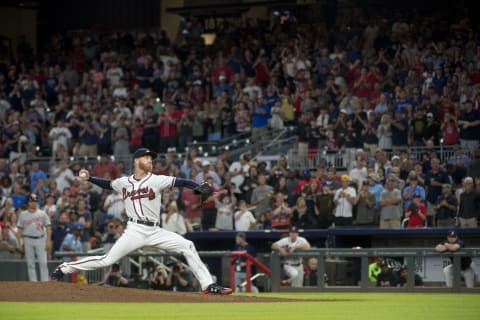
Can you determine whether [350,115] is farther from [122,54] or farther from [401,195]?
[122,54]

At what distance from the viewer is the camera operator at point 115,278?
67.7 ft

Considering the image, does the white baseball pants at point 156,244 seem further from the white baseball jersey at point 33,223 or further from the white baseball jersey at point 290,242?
the white baseball jersey at point 33,223

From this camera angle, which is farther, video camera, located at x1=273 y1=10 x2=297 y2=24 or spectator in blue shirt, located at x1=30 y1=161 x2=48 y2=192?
video camera, located at x1=273 y1=10 x2=297 y2=24

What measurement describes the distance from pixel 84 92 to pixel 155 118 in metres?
3.73

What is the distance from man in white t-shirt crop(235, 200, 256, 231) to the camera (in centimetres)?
2198

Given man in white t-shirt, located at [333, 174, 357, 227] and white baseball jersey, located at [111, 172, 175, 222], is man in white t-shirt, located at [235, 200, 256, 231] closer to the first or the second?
man in white t-shirt, located at [333, 174, 357, 227]

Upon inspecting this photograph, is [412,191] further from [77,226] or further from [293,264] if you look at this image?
[77,226]

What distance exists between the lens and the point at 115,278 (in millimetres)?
20766

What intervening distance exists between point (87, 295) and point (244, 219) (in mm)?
7899

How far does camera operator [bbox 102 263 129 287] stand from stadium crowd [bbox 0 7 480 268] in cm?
171

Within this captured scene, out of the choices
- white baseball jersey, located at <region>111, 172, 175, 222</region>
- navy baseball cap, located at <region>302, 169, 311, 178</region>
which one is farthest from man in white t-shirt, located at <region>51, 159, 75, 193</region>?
white baseball jersey, located at <region>111, 172, 175, 222</region>

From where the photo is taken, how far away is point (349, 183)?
21266 mm

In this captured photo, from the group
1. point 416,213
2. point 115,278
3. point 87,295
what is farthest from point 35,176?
point 87,295

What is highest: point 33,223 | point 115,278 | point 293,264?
point 33,223
